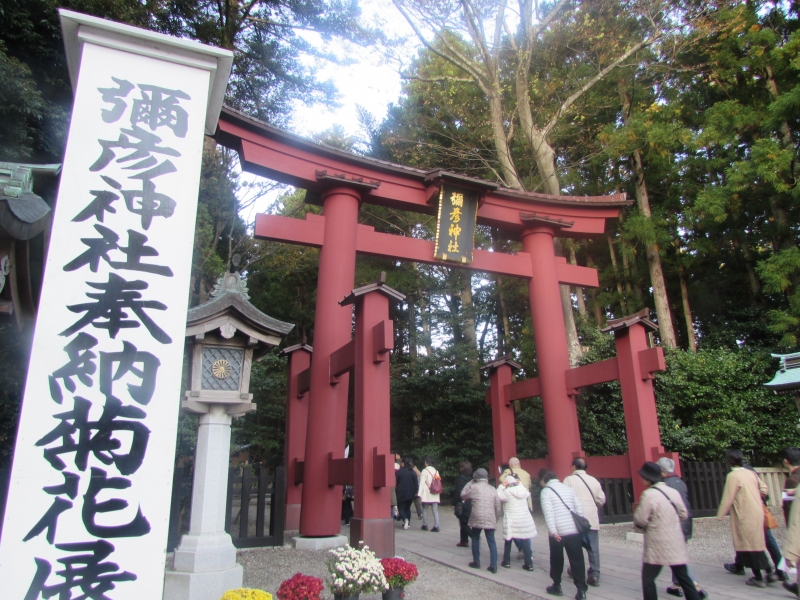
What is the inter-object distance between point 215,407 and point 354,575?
2.34m

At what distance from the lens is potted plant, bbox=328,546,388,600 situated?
4328mm

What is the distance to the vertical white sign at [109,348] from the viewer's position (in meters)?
3.00

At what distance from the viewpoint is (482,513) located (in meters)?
6.31

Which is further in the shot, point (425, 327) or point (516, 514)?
point (425, 327)

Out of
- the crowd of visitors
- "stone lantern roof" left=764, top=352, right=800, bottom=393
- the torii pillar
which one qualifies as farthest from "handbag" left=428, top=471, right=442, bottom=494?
"stone lantern roof" left=764, top=352, right=800, bottom=393

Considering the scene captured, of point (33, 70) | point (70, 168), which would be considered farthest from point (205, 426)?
point (33, 70)

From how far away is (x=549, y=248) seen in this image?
1082 centimetres

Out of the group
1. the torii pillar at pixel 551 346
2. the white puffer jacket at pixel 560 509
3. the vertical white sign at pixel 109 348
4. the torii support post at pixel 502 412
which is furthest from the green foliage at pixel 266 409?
the vertical white sign at pixel 109 348

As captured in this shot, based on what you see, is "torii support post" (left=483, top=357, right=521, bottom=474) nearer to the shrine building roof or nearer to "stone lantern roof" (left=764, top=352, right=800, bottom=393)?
"stone lantern roof" (left=764, top=352, right=800, bottom=393)

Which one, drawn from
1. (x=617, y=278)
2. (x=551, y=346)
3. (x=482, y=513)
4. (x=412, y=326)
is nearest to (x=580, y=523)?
(x=482, y=513)

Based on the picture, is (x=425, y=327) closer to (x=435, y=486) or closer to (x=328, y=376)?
(x=435, y=486)

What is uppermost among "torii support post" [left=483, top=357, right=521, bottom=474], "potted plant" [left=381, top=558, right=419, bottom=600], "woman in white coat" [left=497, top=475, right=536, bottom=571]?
"torii support post" [left=483, top=357, right=521, bottom=474]

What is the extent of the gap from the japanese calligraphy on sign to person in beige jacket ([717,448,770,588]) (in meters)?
5.48

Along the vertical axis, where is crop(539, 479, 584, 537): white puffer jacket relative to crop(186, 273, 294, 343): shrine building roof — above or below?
below
